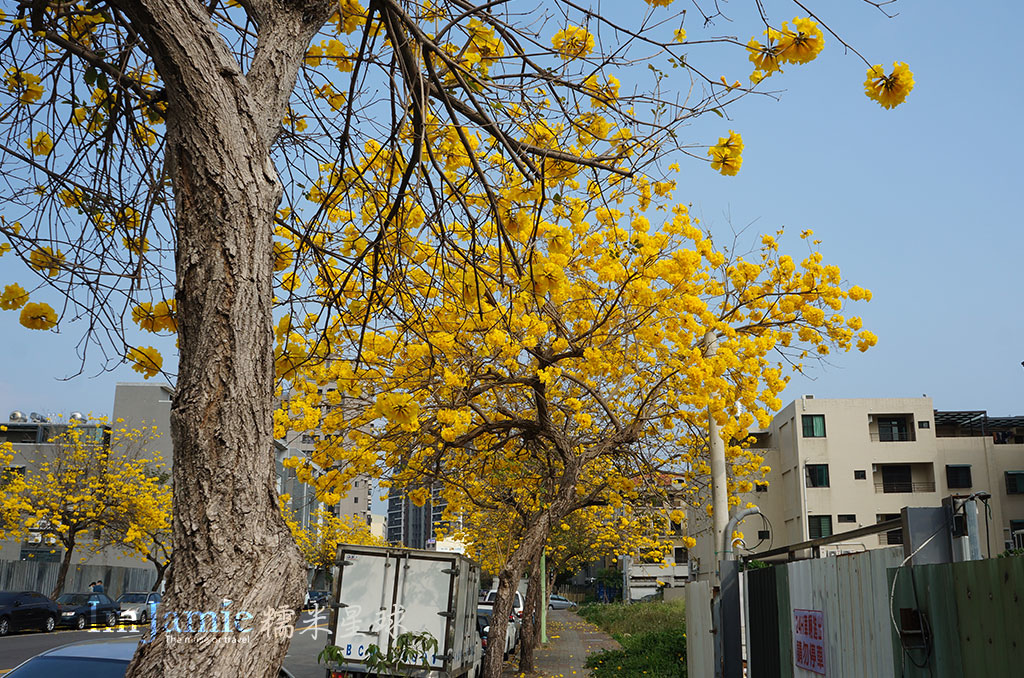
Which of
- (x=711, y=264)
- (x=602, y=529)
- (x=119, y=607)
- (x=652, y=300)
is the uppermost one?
(x=711, y=264)

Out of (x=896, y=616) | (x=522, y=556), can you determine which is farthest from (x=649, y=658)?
(x=896, y=616)

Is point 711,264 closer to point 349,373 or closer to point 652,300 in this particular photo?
point 652,300

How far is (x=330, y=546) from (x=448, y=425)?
51511 mm

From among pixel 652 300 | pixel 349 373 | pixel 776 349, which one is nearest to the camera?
pixel 349 373

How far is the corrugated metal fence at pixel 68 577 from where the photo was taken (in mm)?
36688

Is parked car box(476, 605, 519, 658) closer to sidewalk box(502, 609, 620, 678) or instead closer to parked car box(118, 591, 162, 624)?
sidewalk box(502, 609, 620, 678)

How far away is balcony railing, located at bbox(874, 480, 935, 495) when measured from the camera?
46094 millimetres

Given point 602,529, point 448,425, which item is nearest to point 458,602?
point 448,425

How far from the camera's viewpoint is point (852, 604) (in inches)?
182

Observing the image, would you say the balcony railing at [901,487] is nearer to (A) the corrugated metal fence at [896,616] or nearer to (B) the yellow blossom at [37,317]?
(A) the corrugated metal fence at [896,616]

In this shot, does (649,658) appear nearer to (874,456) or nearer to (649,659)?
(649,659)

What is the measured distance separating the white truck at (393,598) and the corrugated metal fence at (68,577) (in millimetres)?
30365

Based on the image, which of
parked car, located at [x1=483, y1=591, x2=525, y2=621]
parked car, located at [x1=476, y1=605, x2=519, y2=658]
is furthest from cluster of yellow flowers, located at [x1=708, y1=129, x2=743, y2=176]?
parked car, located at [x1=483, y1=591, x2=525, y2=621]

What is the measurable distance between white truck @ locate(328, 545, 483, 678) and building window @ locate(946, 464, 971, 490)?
39529 millimetres
